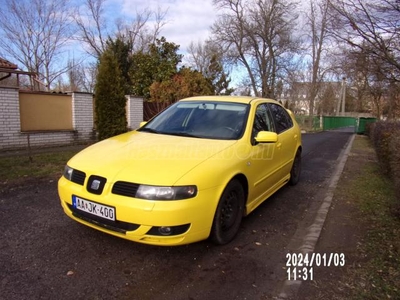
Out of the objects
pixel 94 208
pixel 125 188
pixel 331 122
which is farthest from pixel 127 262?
pixel 331 122

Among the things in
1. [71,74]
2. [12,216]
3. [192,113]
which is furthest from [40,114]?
[71,74]

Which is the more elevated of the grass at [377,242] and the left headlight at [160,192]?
the left headlight at [160,192]

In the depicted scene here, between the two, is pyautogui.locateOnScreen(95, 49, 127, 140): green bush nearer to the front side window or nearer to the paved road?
the paved road

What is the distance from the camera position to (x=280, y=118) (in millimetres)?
4977

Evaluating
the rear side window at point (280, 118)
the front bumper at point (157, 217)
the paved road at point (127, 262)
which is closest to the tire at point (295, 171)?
the rear side window at point (280, 118)

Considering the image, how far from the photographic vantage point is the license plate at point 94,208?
2627 millimetres

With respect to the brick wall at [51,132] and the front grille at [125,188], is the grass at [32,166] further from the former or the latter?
the front grille at [125,188]

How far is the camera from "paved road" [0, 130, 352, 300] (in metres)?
2.39

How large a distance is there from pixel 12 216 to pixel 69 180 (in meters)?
1.39

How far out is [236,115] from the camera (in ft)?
12.7

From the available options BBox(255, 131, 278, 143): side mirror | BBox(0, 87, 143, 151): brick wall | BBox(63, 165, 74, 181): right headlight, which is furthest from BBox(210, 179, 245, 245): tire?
BBox(0, 87, 143, 151): brick wall

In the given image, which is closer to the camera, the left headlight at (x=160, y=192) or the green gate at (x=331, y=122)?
the left headlight at (x=160, y=192)

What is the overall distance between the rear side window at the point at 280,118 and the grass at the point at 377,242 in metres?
1.64
